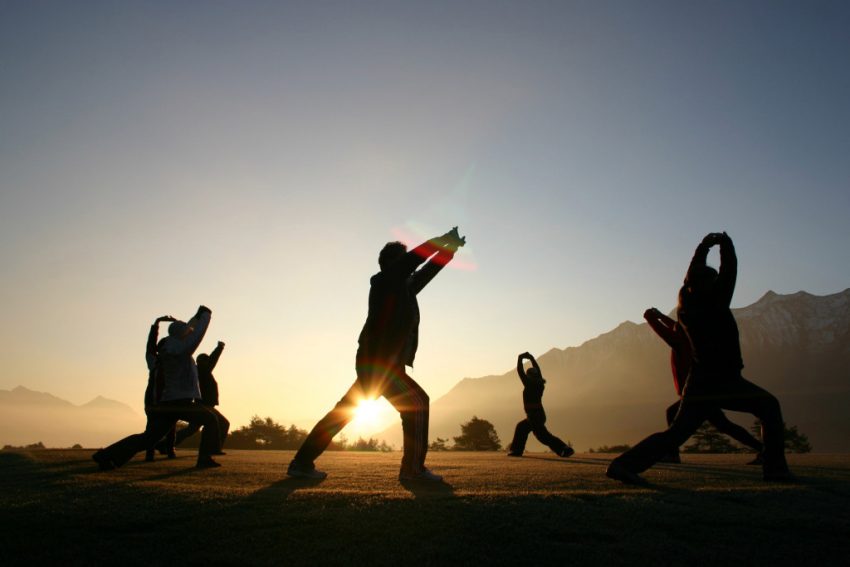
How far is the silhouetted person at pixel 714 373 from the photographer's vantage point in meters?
5.30

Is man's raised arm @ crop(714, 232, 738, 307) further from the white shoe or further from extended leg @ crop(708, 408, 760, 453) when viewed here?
extended leg @ crop(708, 408, 760, 453)

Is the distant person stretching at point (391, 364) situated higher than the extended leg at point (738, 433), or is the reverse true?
the distant person stretching at point (391, 364)

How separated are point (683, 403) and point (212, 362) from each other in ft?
31.6

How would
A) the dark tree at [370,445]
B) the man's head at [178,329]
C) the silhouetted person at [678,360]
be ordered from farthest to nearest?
the dark tree at [370,445] → the man's head at [178,329] → the silhouetted person at [678,360]

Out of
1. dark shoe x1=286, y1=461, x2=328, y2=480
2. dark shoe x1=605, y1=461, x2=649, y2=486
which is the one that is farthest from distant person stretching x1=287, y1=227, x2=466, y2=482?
dark shoe x1=605, y1=461, x2=649, y2=486

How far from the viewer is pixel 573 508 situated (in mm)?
3545

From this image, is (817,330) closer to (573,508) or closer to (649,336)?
(649,336)

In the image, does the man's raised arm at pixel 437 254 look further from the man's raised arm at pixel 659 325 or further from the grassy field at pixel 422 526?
the man's raised arm at pixel 659 325

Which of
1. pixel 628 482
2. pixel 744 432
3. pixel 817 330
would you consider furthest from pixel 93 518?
pixel 817 330

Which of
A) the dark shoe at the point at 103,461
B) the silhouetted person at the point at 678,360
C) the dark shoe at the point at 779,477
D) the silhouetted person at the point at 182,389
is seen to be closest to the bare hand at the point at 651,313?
the silhouetted person at the point at 678,360

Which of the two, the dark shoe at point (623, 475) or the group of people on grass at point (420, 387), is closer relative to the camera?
the dark shoe at point (623, 475)

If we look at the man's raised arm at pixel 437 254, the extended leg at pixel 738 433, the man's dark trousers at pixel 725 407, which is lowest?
the extended leg at pixel 738 433

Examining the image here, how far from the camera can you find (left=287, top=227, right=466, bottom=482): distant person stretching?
583 centimetres

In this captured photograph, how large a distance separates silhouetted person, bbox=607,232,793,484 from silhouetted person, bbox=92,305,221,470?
226 inches
